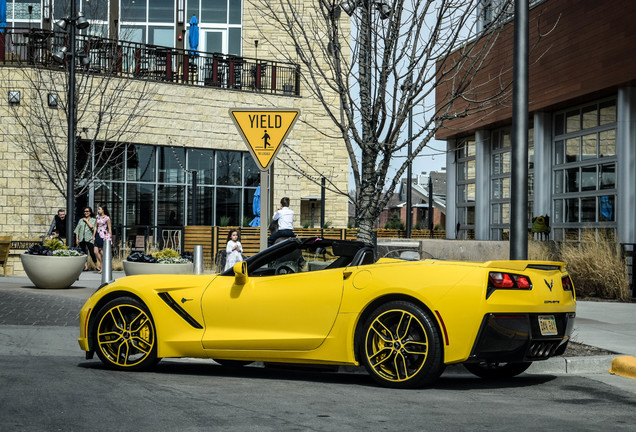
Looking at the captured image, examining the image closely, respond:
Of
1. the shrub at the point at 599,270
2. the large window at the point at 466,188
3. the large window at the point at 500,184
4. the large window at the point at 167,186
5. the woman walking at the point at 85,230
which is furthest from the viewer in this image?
the large window at the point at 167,186

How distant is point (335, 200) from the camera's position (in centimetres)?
3678

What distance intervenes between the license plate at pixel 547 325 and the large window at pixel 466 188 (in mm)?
19908

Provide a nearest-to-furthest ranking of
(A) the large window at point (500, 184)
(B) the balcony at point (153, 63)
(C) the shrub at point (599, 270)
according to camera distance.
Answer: (C) the shrub at point (599, 270) < (A) the large window at point (500, 184) < (B) the balcony at point (153, 63)

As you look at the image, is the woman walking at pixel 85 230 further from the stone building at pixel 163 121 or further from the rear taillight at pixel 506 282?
the rear taillight at pixel 506 282

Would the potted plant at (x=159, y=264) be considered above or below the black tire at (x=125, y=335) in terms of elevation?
above

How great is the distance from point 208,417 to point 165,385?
154 centimetres

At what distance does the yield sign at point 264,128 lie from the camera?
34.1 ft

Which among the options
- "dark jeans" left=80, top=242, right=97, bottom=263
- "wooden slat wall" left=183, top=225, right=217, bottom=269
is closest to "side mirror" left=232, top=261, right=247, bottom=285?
"dark jeans" left=80, top=242, right=97, bottom=263

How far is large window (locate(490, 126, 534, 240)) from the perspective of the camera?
25078 mm

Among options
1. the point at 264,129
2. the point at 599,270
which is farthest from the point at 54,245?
the point at 599,270

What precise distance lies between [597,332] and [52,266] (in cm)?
1090

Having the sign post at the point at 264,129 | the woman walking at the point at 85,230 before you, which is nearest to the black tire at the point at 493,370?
the sign post at the point at 264,129

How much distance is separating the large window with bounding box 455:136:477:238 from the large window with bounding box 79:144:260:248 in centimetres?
870

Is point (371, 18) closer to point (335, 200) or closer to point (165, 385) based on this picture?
point (165, 385)
